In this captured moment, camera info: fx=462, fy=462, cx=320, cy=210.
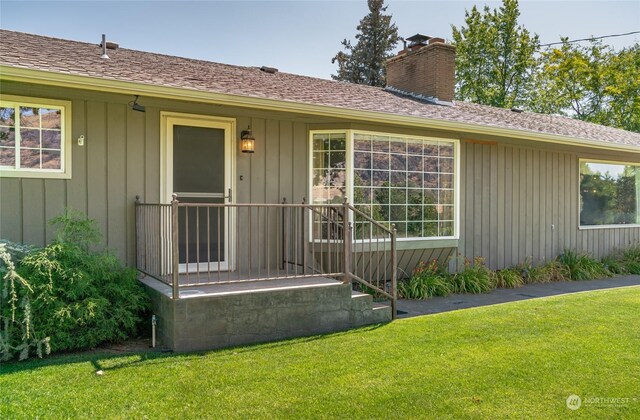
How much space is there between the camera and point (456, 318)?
5.44 m

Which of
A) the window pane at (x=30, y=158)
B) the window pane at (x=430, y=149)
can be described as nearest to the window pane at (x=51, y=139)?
the window pane at (x=30, y=158)

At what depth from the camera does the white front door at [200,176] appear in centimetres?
576

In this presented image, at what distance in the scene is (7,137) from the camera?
190 inches

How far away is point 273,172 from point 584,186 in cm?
712

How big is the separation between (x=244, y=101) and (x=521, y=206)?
5.93 meters

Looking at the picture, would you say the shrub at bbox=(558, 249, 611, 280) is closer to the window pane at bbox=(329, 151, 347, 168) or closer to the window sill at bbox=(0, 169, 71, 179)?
the window pane at bbox=(329, 151, 347, 168)

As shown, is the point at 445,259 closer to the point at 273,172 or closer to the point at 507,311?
the point at 507,311

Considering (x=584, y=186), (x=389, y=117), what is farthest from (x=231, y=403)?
(x=584, y=186)

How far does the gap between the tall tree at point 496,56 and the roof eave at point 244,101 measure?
1690 cm

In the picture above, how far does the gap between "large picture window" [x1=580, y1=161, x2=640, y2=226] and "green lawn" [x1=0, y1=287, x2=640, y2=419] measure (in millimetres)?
5733

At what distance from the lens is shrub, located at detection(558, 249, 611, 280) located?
875 centimetres

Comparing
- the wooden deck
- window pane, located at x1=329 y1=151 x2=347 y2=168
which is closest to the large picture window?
window pane, located at x1=329 y1=151 x2=347 y2=168

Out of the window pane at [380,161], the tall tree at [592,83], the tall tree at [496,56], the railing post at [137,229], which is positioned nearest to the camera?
the railing post at [137,229]

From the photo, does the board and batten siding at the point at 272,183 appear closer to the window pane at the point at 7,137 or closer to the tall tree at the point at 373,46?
the window pane at the point at 7,137
